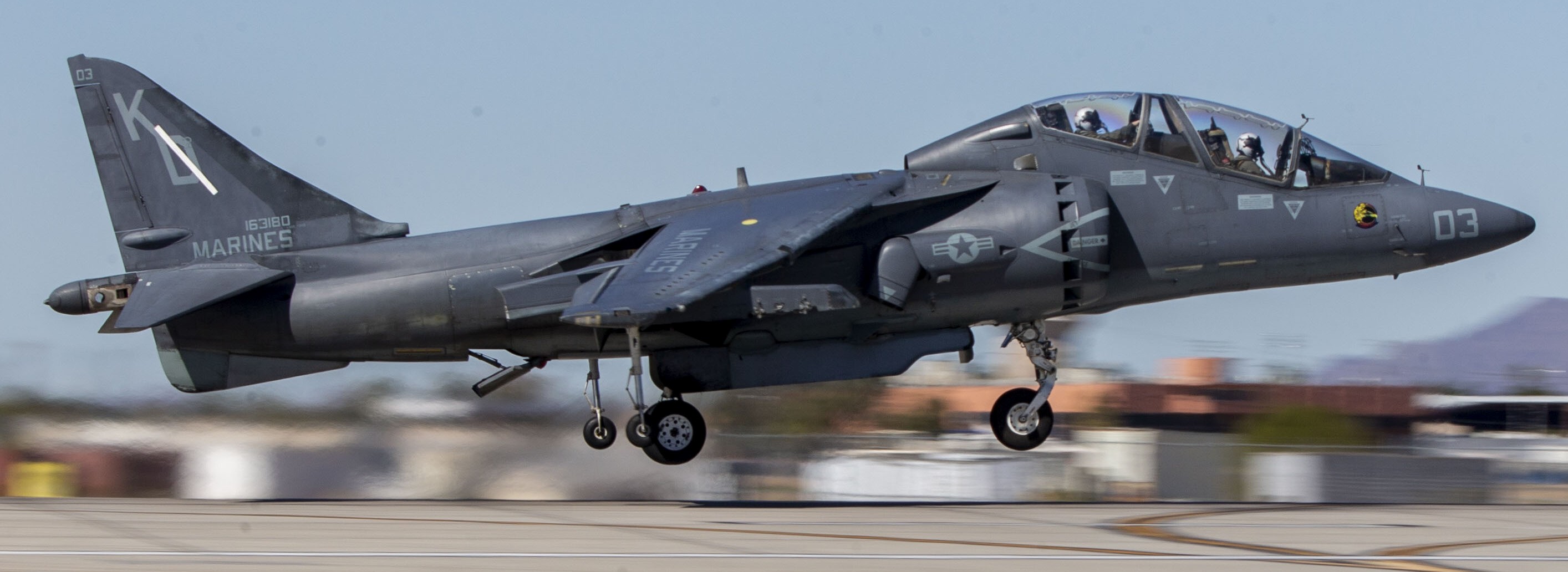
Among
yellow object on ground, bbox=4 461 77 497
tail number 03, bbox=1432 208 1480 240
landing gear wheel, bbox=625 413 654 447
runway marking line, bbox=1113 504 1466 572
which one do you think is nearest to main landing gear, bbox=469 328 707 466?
landing gear wheel, bbox=625 413 654 447

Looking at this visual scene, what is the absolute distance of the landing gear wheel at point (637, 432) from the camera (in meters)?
14.7

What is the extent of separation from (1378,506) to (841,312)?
19.1ft

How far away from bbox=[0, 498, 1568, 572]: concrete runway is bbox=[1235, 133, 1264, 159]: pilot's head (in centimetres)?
349

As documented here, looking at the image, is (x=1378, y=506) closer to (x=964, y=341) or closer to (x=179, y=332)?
(x=964, y=341)

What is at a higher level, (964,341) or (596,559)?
(964,341)

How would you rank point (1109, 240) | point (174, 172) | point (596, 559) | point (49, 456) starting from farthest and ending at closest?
point (49, 456) < point (174, 172) < point (1109, 240) < point (596, 559)

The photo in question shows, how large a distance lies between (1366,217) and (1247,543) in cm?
428

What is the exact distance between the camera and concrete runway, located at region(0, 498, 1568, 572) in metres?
10.5

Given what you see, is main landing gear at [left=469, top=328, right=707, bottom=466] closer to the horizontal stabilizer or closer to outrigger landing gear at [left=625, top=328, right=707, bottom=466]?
outrigger landing gear at [left=625, top=328, right=707, bottom=466]

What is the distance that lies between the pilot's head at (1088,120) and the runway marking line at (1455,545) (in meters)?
5.13

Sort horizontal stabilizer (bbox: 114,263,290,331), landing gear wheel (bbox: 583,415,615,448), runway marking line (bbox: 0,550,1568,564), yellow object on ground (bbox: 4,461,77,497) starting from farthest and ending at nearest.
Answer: yellow object on ground (bbox: 4,461,77,497) → landing gear wheel (bbox: 583,415,615,448) → horizontal stabilizer (bbox: 114,263,290,331) → runway marking line (bbox: 0,550,1568,564)

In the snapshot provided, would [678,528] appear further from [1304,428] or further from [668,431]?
[1304,428]

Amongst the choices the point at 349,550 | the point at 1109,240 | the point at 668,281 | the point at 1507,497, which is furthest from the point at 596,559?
the point at 1507,497

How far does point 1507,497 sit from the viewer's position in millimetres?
19016
